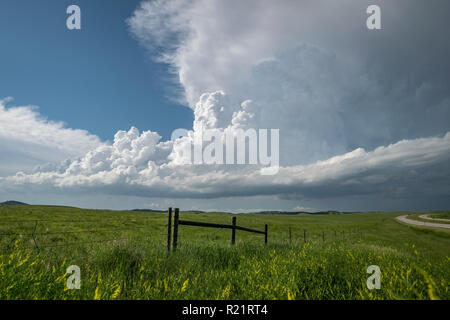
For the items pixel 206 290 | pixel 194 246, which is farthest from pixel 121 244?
pixel 206 290

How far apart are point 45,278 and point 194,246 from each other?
16.7ft
